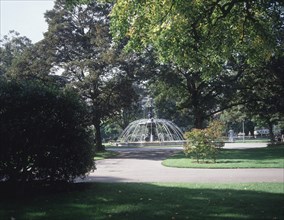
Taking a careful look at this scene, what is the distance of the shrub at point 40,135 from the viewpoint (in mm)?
11531

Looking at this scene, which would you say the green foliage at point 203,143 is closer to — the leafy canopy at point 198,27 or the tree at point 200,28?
the tree at point 200,28

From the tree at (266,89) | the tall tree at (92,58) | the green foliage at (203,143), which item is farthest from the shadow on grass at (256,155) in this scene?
the tall tree at (92,58)

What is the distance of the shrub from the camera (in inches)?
454

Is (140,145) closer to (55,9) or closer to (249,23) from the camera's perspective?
(55,9)

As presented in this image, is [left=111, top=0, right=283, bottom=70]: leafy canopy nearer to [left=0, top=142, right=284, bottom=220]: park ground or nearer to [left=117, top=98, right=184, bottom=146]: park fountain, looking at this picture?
[left=0, top=142, right=284, bottom=220]: park ground

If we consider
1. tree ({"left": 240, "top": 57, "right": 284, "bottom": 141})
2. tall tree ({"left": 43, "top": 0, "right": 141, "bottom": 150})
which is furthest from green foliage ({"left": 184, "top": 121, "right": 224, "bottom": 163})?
tree ({"left": 240, "top": 57, "right": 284, "bottom": 141})

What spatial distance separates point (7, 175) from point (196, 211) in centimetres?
625

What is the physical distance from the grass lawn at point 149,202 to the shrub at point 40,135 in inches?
28.5

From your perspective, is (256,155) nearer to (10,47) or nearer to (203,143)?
(203,143)

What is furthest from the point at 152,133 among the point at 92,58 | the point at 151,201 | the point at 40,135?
the point at 151,201

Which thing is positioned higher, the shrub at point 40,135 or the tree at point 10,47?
the tree at point 10,47

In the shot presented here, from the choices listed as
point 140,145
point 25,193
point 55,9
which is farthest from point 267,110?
point 25,193

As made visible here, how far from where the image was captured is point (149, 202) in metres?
10.1

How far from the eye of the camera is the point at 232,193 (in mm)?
11438
